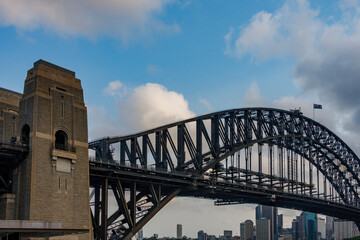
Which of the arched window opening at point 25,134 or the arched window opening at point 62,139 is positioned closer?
the arched window opening at point 25,134

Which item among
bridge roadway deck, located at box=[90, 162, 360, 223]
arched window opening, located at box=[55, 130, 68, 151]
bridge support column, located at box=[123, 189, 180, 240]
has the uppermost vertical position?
arched window opening, located at box=[55, 130, 68, 151]

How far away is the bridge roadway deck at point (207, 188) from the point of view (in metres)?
65.5

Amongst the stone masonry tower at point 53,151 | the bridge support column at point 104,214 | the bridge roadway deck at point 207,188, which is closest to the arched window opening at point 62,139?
the stone masonry tower at point 53,151

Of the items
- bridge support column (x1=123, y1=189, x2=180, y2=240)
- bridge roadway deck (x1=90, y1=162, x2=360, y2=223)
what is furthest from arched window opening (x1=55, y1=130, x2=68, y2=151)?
bridge support column (x1=123, y1=189, x2=180, y2=240)

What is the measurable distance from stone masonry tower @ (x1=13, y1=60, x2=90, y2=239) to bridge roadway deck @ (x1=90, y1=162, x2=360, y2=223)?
6.77 metres

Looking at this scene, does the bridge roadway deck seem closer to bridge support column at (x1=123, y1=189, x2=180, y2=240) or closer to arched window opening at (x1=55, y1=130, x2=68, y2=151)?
bridge support column at (x1=123, y1=189, x2=180, y2=240)

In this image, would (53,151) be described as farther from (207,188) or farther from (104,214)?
(207,188)

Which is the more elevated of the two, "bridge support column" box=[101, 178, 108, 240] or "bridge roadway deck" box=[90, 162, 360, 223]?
"bridge roadway deck" box=[90, 162, 360, 223]

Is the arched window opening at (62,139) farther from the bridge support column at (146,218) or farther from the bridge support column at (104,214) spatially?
the bridge support column at (146,218)

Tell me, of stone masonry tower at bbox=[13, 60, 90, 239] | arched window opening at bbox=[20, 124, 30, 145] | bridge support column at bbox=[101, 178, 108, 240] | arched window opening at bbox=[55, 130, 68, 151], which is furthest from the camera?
bridge support column at bbox=[101, 178, 108, 240]

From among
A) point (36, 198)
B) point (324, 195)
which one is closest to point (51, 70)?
point (36, 198)

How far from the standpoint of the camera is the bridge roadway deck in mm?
65500

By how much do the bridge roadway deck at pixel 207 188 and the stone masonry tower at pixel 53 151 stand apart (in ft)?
22.2

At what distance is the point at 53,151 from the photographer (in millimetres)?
52719
